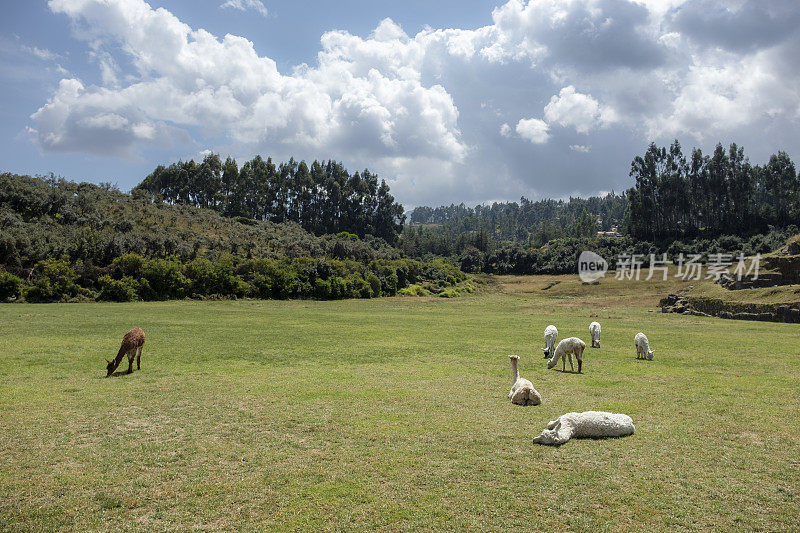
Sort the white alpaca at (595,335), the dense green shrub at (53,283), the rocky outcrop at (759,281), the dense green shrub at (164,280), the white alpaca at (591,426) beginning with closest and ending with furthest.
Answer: the white alpaca at (591,426)
the white alpaca at (595,335)
the dense green shrub at (53,283)
the rocky outcrop at (759,281)
the dense green shrub at (164,280)

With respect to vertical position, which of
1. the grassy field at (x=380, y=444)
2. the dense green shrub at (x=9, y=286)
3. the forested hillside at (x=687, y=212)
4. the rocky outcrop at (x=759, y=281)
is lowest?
the grassy field at (x=380, y=444)

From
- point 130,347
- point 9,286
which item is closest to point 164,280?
point 9,286

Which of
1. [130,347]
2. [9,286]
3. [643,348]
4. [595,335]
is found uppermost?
[9,286]

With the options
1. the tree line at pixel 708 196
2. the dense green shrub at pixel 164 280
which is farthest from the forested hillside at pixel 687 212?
the dense green shrub at pixel 164 280

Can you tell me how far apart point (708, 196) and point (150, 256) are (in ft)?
392

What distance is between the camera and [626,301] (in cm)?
6053

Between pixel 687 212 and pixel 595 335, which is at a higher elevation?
pixel 687 212

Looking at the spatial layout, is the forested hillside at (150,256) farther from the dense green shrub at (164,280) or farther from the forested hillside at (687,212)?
the forested hillside at (687,212)

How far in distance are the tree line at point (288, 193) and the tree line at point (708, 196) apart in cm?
6788

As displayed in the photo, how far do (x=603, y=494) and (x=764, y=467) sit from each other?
3.41 m

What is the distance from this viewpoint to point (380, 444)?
9.05 m

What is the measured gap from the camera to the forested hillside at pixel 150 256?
45.8 metres

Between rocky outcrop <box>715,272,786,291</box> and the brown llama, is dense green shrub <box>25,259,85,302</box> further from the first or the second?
rocky outcrop <box>715,272,786,291</box>

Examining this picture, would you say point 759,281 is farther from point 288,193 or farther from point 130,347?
point 288,193
